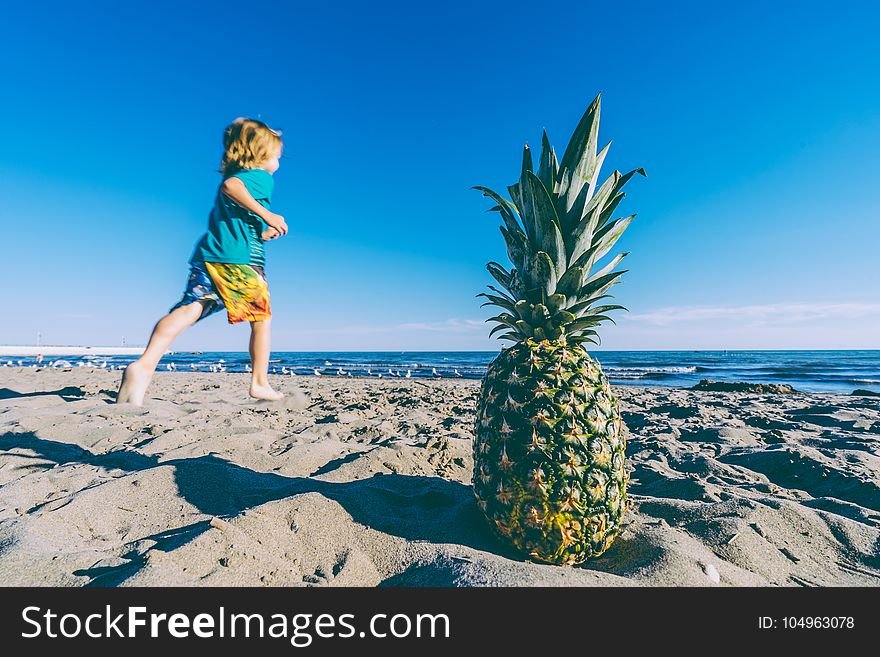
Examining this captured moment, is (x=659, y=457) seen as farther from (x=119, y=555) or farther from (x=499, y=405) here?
(x=119, y=555)

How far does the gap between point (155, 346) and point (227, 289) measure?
0.63m

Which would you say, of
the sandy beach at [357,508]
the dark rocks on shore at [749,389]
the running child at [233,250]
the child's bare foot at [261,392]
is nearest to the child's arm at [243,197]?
the running child at [233,250]

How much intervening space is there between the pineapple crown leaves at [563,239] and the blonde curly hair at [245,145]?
1826 mm

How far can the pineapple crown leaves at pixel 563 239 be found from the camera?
8.34 ft

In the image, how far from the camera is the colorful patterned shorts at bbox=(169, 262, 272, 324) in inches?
125

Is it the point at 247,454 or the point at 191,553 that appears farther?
the point at 247,454

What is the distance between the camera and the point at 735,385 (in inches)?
529

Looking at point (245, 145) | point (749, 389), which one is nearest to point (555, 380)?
point (245, 145)
